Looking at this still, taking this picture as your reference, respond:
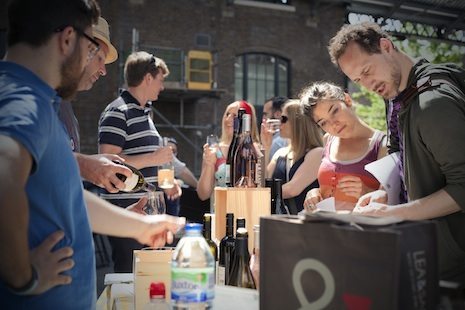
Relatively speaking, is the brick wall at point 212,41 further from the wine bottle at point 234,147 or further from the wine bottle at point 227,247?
the wine bottle at point 227,247

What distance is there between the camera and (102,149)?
3.00 meters

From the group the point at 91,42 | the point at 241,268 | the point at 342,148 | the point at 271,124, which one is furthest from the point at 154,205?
the point at 271,124

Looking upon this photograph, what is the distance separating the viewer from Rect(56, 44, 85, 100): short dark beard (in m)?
1.16

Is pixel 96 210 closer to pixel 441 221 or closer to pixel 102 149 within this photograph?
pixel 441 221

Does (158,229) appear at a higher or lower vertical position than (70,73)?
lower

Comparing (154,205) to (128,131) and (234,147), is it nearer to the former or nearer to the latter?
(234,147)

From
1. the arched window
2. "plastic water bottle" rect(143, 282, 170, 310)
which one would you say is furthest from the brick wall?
"plastic water bottle" rect(143, 282, 170, 310)

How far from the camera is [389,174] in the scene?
179cm

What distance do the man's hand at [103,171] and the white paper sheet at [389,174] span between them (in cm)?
89

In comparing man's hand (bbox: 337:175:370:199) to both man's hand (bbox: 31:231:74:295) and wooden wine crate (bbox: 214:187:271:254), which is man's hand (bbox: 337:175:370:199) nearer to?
wooden wine crate (bbox: 214:187:271:254)

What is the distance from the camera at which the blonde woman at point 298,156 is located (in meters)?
2.86

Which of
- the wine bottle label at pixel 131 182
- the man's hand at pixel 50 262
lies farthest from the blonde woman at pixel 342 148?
the man's hand at pixel 50 262

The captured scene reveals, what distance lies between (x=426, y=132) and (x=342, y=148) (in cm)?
95

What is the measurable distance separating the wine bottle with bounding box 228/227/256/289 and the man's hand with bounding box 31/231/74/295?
0.67 meters
